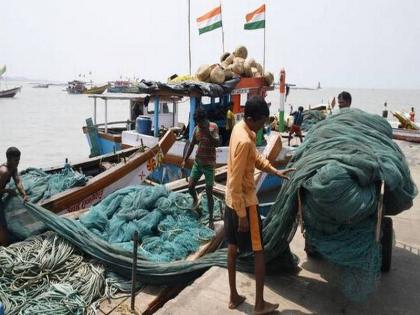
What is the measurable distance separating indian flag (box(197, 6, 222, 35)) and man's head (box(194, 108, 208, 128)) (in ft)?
27.0

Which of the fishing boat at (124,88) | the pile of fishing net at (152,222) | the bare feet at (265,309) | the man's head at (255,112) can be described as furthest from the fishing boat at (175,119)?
the bare feet at (265,309)

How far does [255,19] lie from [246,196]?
36.9 ft

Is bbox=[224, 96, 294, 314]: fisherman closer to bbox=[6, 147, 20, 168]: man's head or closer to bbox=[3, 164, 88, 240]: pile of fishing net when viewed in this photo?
bbox=[3, 164, 88, 240]: pile of fishing net

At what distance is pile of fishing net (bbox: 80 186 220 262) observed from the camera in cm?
424

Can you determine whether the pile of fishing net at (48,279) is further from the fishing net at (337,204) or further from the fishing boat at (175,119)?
the fishing boat at (175,119)

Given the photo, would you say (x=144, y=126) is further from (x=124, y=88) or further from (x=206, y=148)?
(x=124, y=88)

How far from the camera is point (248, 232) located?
9.77ft

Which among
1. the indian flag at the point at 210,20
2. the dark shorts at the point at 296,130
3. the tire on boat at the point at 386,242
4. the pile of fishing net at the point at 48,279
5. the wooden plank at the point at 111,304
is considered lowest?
the wooden plank at the point at 111,304

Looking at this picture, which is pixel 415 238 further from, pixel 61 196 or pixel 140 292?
pixel 61 196

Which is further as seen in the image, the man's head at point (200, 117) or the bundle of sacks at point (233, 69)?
the bundle of sacks at point (233, 69)

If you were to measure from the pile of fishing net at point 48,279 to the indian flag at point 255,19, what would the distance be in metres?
10.7

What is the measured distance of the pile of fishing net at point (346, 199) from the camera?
2.67m

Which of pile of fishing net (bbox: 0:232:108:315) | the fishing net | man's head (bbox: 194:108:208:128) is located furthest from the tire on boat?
pile of fishing net (bbox: 0:232:108:315)

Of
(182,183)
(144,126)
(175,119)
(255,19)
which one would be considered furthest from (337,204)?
(255,19)
